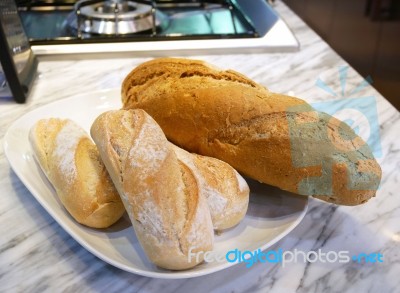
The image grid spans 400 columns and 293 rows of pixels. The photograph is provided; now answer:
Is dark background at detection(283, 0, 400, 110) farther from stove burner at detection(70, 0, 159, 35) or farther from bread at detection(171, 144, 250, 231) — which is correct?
bread at detection(171, 144, 250, 231)

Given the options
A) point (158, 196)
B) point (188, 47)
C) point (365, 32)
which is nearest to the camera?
point (158, 196)

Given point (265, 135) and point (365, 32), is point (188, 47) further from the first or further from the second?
point (365, 32)

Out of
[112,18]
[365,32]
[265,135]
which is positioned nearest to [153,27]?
[112,18]

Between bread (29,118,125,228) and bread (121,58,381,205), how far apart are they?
13 centimetres

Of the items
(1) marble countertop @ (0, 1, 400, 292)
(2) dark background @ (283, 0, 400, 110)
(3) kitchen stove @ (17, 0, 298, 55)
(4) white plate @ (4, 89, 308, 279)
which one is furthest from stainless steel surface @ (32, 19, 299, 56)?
(2) dark background @ (283, 0, 400, 110)

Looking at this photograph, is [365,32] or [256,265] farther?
[365,32]

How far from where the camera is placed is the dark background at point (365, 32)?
2381 millimetres

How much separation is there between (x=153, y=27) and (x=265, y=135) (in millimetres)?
761

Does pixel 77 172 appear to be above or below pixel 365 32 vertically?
above

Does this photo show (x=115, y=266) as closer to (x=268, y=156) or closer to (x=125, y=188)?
(x=125, y=188)

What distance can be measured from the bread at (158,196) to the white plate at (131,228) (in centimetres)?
3

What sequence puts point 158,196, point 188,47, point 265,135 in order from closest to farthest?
1. point 158,196
2. point 265,135
3. point 188,47

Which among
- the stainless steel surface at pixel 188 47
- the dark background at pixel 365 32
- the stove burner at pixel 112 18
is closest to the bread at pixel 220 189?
the stainless steel surface at pixel 188 47

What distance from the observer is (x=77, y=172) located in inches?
23.3
